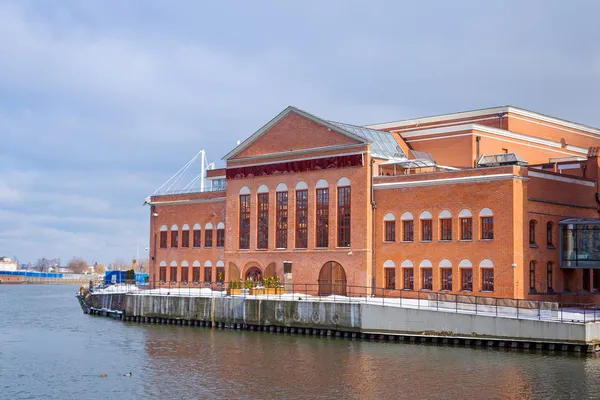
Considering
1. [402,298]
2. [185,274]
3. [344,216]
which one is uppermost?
[344,216]

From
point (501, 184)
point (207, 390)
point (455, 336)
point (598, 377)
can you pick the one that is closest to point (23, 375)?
point (207, 390)

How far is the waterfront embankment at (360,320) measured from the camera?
45.2 meters

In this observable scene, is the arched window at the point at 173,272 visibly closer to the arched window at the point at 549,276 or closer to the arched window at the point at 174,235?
the arched window at the point at 174,235

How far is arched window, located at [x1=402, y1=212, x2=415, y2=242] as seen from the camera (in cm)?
6051

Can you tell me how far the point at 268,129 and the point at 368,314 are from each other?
73.9 feet

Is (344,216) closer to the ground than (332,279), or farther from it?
farther from it

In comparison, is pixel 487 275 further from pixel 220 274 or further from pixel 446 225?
pixel 220 274

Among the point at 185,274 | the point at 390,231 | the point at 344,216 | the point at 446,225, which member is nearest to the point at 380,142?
the point at 344,216

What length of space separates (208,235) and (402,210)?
75.3 feet

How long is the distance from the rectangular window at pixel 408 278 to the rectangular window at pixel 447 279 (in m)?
2.58

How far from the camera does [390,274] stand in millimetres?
61375

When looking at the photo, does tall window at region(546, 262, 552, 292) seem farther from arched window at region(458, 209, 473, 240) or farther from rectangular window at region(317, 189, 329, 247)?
rectangular window at region(317, 189, 329, 247)

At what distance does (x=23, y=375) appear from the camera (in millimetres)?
41438

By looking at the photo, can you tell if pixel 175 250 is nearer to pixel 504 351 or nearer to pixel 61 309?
pixel 61 309
